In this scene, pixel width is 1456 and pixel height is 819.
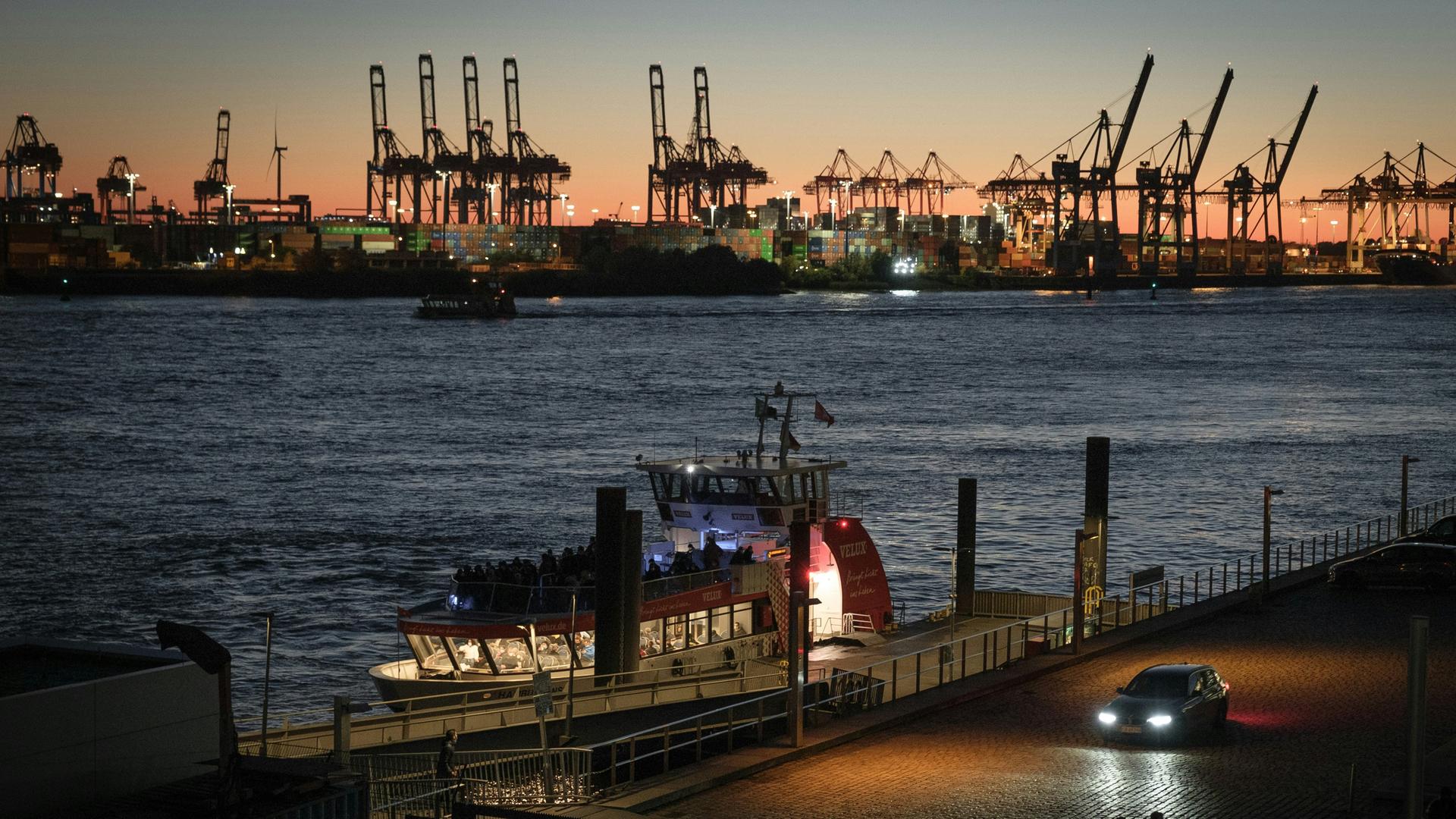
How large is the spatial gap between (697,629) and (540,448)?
3848cm

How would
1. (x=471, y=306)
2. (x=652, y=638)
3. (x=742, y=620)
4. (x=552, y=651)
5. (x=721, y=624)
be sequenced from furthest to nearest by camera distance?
(x=471, y=306) → (x=742, y=620) → (x=721, y=624) → (x=652, y=638) → (x=552, y=651)

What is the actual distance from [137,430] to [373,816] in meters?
56.7

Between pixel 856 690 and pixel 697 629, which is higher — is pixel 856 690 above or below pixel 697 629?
below

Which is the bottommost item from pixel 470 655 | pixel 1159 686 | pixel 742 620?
pixel 742 620

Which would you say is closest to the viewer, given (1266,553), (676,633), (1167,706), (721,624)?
(1167,706)

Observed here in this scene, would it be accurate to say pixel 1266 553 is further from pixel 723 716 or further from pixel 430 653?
pixel 430 653

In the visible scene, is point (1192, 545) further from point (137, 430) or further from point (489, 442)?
point (137, 430)

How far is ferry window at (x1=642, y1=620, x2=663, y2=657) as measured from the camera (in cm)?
2045

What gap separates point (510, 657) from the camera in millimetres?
19625

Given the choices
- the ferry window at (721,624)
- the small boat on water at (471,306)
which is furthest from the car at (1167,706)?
the small boat on water at (471,306)

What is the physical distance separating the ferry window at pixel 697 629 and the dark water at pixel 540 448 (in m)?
7.64

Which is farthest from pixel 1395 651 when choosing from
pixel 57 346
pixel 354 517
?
pixel 57 346

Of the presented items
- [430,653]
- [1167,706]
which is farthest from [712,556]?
[1167,706]

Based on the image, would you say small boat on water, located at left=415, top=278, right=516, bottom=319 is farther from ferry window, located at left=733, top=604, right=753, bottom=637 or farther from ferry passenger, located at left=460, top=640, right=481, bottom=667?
ferry passenger, located at left=460, top=640, right=481, bottom=667
